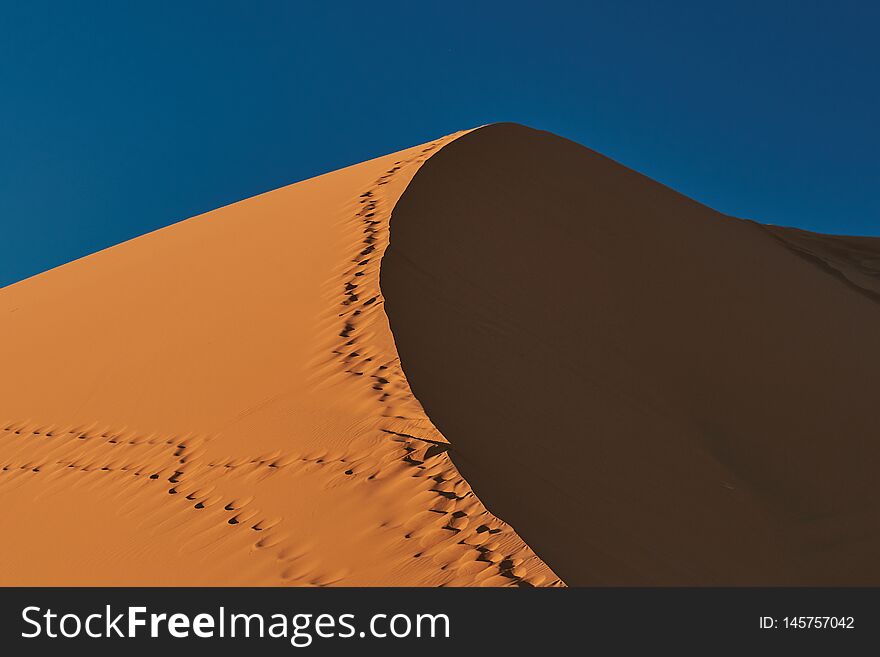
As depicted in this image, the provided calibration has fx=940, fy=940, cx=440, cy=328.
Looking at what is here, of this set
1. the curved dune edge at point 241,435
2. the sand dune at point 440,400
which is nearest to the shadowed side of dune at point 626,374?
the sand dune at point 440,400

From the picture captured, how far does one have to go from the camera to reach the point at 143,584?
4469 mm

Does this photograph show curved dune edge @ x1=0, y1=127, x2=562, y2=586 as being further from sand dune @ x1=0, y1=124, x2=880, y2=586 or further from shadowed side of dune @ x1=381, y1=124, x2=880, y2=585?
shadowed side of dune @ x1=381, y1=124, x2=880, y2=585

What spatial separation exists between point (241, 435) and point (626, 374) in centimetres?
322

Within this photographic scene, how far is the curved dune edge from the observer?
14.4 feet

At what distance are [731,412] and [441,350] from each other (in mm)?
2780

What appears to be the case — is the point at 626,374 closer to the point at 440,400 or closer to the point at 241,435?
the point at 440,400

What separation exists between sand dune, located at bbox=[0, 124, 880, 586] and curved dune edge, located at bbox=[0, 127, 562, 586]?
0.02 meters

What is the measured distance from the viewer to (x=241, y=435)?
5637 millimetres

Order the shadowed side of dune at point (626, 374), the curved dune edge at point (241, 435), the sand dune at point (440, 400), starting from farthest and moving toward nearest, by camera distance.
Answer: the shadowed side of dune at point (626, 374) → the sand dune at point (440, 400) → the curved dune edge at point (241, 435)

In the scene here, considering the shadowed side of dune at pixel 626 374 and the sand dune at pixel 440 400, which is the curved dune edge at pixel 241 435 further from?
the shadowed side of dune at pixel 626 374

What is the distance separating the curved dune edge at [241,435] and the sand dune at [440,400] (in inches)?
0.8

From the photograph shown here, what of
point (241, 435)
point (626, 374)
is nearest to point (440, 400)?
point (241, 435)

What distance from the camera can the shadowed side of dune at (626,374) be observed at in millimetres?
5238

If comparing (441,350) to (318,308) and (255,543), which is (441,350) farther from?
(255,543)
